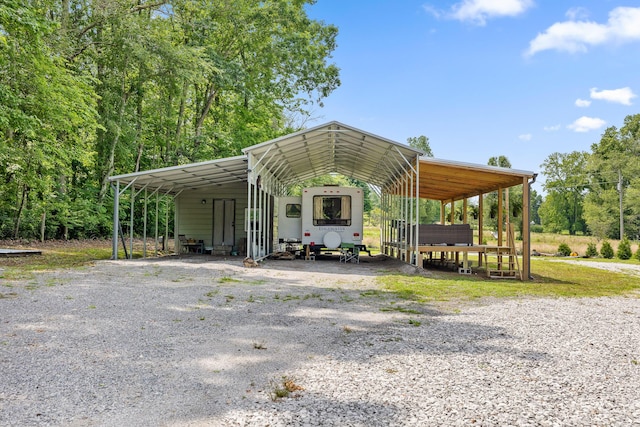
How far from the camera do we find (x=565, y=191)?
61.4 metres

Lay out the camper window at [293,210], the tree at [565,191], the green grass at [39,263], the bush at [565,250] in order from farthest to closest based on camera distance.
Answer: the tree at [565,191]
the bush at [565,250]
the camper window at [293,210]
the green grass at [39,263]

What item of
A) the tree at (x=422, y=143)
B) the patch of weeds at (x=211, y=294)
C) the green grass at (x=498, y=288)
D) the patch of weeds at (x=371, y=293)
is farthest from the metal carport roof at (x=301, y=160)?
the tree at (x=422, y=143)

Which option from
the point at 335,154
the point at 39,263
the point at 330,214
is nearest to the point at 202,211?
the point at 330,214

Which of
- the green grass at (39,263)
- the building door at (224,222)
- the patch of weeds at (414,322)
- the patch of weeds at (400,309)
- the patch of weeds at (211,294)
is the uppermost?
the building door at (224,222)

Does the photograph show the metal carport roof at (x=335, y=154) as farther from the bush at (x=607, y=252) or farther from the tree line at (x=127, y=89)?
the bush at (x=607, y=252)

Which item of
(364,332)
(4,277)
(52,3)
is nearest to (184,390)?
(364,332)

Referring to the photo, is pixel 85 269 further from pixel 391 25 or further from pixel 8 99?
pixel 391 25

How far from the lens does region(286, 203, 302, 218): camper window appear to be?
1666cm

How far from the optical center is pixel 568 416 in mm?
2836

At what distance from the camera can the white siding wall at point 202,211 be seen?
57.0 ft

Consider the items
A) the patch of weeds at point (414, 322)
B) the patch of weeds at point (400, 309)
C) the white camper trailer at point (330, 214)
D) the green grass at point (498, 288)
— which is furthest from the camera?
the white camper trailer at point (330, 214)

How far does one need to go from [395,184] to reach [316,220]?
386 centimetres

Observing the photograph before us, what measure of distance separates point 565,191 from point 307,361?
66.1 m

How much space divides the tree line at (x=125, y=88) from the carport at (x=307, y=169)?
8.78 ft
